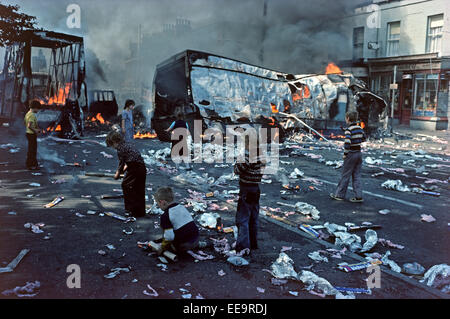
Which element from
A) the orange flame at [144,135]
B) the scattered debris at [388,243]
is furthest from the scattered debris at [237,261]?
the orange flame at [144,135]

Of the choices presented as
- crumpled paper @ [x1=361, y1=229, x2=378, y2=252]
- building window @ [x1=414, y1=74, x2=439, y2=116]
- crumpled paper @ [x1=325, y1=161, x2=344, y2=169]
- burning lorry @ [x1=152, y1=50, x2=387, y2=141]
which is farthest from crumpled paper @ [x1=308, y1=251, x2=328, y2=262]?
building window @ [x1=414, y1=74, x2=439, y2=116]

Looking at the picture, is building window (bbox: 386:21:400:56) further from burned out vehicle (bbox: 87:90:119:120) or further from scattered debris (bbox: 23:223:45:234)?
scattered debris (bbox: 23:223:45:234)

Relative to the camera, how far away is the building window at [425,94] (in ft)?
75.6

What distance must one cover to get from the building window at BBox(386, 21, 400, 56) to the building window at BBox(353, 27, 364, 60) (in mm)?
2336

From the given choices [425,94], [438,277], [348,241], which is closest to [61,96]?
[348,241]

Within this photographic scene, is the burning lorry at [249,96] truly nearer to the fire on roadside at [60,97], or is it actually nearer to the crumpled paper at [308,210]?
the fire on roadside at [60,97]

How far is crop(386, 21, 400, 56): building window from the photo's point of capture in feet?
84.1

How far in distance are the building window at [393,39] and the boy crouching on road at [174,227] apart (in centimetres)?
2618

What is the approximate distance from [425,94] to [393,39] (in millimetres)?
4934

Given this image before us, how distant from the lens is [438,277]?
3.96 meters

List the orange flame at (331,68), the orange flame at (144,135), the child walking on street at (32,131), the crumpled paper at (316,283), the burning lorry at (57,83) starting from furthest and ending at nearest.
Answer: the orange flame at (331,68) → the orange flame at (144,135) → the burning lorry at (57,83) → the child walking on street at (32,131) → the crumpled paper at (316,283)

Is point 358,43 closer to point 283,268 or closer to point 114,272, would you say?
point 283,268

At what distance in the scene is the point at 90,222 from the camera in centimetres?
532

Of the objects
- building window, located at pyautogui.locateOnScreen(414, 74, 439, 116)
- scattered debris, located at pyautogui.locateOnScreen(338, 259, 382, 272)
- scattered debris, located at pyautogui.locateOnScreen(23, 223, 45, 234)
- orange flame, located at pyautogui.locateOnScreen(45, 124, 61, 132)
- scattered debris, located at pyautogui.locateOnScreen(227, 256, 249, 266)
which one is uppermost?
building window, located at pyautogui.locateOnScreen(414, 74, 439, 116)
